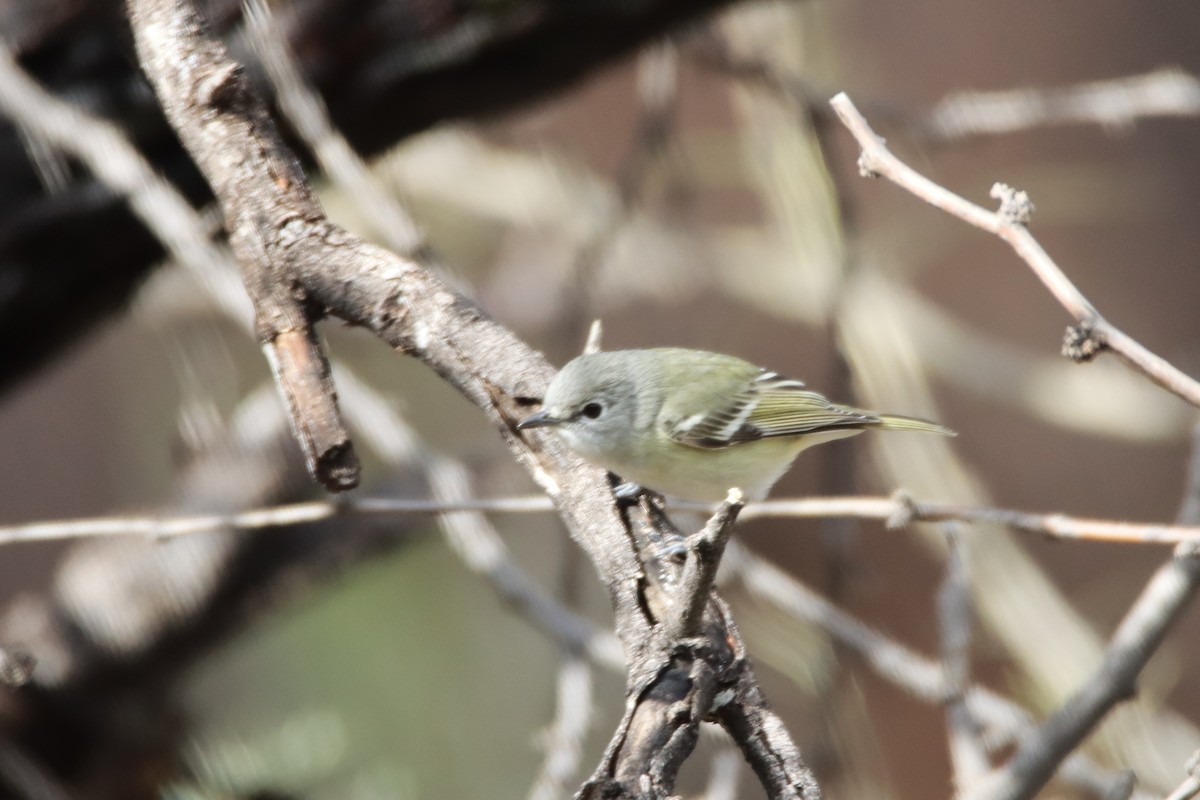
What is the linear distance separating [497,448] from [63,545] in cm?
213

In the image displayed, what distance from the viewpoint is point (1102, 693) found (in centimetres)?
161

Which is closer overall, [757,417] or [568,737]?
[568,737]

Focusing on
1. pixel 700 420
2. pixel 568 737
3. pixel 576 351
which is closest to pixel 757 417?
pixel 700 420

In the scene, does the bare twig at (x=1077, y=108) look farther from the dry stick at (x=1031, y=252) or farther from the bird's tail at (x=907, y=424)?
the dry stick at (x=1031, y=252)

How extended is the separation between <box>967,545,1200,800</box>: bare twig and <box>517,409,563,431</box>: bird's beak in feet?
2.55

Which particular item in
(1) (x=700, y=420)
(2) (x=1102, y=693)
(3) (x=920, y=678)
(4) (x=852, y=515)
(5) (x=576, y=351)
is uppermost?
(5) (x=576, y=351)

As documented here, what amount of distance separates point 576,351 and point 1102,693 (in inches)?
113

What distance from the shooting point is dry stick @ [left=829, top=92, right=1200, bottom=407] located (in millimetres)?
1124

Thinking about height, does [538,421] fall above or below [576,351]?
below

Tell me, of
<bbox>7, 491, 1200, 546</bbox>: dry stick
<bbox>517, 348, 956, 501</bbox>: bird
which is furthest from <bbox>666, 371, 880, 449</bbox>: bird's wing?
<bbox>7, 491, 1200, 546</bbox>: dry stick

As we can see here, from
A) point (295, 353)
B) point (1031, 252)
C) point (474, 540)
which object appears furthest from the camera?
point (474, 540)

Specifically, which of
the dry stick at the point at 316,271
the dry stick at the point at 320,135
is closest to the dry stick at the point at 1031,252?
the dry stick at the point at 316,271

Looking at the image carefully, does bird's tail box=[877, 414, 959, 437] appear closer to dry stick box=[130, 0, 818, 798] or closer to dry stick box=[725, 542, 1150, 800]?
dry stick box=[725, 542, 1150, 800]

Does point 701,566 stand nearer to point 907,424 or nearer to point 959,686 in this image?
point 959,686
